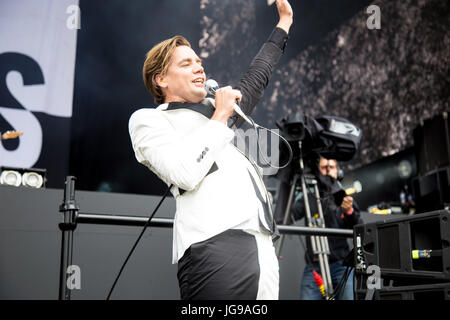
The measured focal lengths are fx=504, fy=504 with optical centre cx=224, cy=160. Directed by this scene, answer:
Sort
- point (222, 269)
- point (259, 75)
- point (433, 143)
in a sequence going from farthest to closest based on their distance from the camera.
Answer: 1. point (433, 143)
2. point (259, 75)
3. point (222, 269)

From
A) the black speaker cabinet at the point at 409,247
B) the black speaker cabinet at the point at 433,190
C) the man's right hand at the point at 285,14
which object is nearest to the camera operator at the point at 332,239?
the black speaker cabinet at the point at 409,247

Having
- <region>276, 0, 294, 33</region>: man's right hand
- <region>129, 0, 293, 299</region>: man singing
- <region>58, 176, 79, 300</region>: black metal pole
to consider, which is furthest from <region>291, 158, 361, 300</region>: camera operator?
<region>129, 0, 293, 299</region>: man singing

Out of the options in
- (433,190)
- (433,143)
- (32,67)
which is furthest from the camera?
(433,143)

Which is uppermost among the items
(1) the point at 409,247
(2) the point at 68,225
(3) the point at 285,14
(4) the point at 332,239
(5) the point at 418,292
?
(3) the point at 285,14

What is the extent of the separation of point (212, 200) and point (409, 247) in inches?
25.8

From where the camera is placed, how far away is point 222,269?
3.64ft

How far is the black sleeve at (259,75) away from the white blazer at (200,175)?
28 centimetres

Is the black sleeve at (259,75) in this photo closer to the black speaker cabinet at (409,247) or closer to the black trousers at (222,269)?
the black trousers at (222,269)

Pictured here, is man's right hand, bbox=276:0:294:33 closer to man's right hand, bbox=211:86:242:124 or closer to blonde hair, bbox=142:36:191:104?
blonde hair, bbox=142:36:191:104

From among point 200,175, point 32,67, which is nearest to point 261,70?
point 200,175

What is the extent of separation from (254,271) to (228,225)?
12 centimetres

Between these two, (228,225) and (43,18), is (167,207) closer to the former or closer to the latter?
(228,225)

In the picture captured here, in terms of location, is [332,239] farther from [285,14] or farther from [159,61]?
[159,61]

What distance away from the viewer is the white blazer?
45.4 inches
